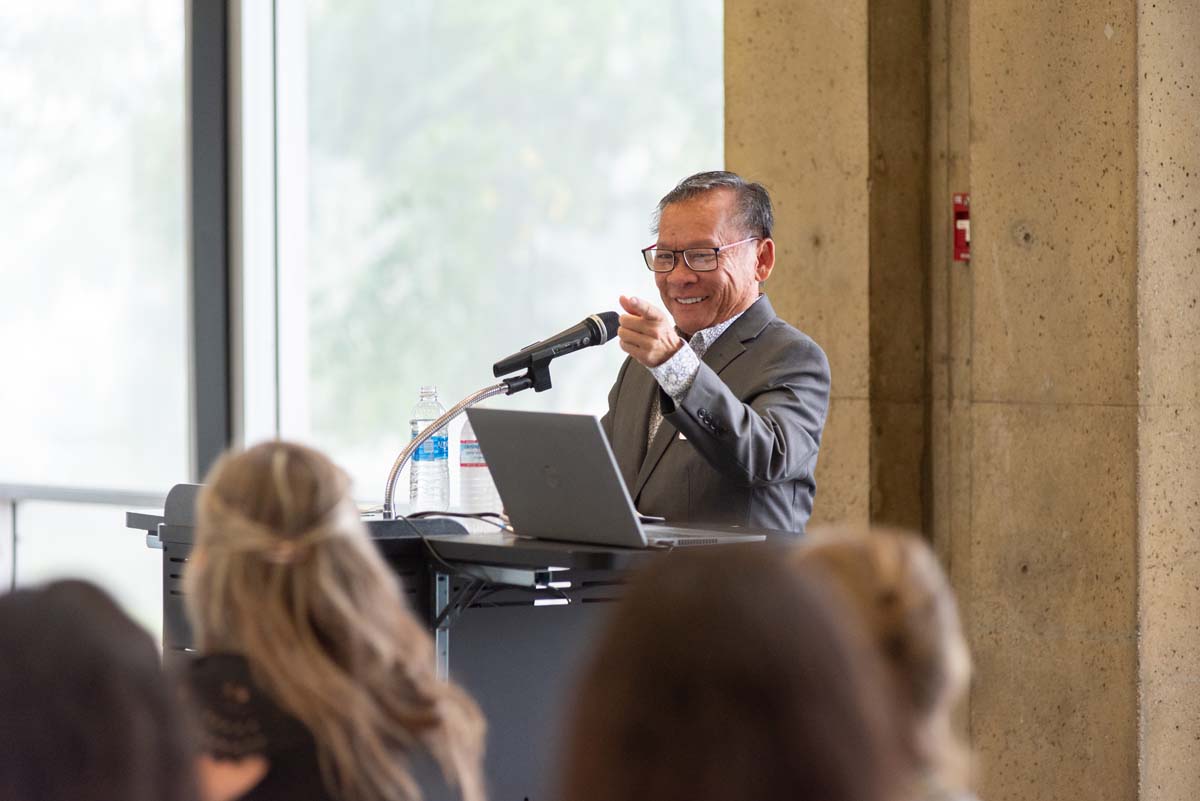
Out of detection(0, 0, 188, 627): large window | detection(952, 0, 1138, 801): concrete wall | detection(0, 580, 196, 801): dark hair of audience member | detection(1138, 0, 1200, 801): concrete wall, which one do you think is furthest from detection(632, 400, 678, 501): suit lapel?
detection(0, 0, 188, 627): large window

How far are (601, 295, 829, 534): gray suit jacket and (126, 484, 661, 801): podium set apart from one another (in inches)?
12.5

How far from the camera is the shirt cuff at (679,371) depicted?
2.46 meters

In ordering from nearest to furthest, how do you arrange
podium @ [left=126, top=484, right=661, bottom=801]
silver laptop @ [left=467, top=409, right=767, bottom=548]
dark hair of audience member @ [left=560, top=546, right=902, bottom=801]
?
1. dark hair of audience member @ [left=560, top=546, right=902, bottom=801]
2. silver laptop @ [left=467, top=409, right=767, bottom=548]
3. podium @ [left=126, top=484, right=661, bottom=801]

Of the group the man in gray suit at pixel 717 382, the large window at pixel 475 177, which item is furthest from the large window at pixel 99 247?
the man in gray suit at pixel 717 382

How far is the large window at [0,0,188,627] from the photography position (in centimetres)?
533

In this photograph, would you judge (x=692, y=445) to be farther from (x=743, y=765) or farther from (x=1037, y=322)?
(x=743, y=765)

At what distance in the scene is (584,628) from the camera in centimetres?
253

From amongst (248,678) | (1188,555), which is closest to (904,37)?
(1188,555)

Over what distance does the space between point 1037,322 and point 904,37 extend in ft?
2.44

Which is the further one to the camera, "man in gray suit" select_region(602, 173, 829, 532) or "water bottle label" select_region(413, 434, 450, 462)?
"water bottle label" select_region(413, 434, 450, 462)

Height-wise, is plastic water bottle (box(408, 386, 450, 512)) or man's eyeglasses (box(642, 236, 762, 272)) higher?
man's eyeglasses (box(642, 236, 762, 272))

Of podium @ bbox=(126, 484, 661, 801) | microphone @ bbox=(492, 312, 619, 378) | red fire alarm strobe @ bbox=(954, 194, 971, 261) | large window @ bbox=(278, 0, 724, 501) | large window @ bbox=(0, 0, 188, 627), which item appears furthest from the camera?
large window @ bbox=(0, 0, 188, 627)

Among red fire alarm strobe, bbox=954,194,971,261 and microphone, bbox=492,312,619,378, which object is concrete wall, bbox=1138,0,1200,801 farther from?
microphone, bbox=492,312,619,378

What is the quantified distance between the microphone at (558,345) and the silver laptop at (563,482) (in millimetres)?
123
